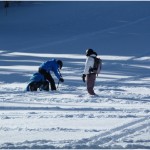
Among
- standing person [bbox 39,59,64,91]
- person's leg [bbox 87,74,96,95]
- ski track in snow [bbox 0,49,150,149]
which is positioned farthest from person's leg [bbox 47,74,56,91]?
person's leg [bbox 87,74,96,95]

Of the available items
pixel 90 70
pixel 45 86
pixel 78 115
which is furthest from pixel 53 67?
pixel 78 115

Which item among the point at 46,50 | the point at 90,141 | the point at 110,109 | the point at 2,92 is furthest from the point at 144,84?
the point at 46,50

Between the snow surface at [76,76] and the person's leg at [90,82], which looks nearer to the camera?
the snow surface at [76,76]

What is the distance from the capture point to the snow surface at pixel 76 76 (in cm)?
991

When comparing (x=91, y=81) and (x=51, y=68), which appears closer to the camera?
(x=91, y=81)

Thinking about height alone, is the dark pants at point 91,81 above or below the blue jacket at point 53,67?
below

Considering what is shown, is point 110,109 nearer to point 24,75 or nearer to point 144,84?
point 144,84

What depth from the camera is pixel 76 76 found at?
874 inches

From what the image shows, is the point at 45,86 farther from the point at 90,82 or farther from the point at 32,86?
the point at 90,82

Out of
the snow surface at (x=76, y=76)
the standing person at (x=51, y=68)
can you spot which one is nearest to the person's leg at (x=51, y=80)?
the standing person at (x=51, y=68)

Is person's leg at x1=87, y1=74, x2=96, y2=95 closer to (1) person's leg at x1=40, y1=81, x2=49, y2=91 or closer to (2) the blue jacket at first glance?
(2) the blue jacket

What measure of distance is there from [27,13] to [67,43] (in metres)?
15.9

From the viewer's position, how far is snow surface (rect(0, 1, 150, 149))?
991 cm

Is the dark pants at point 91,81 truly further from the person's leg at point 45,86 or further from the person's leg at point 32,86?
the person's leg at point 32,86
